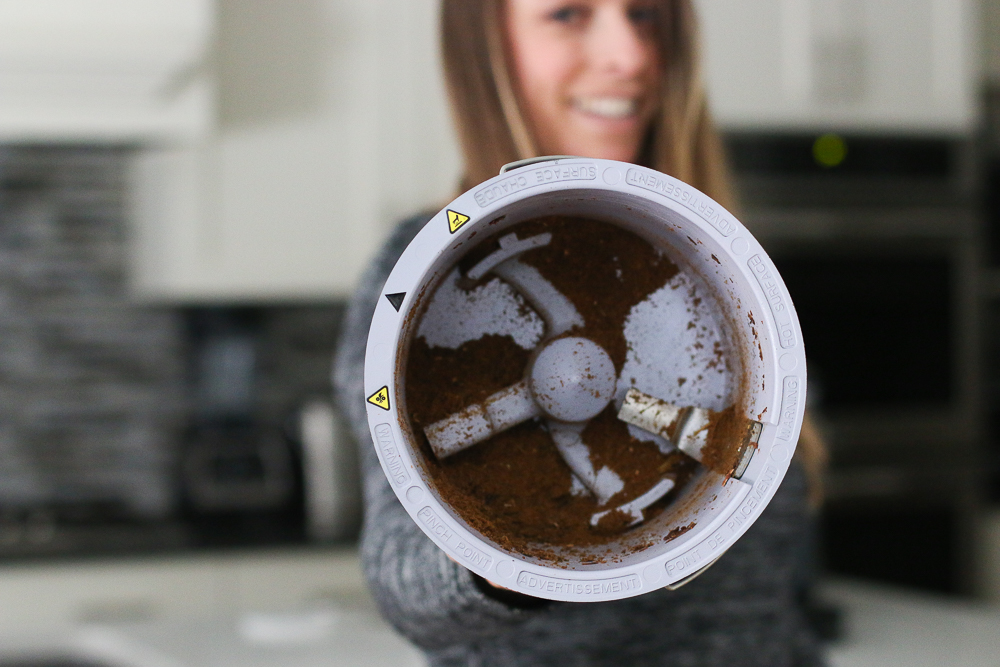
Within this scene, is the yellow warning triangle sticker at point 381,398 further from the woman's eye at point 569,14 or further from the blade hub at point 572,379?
the woman's eye at point 569,14

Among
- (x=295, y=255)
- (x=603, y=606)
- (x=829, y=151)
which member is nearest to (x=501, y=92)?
(x=603, y=606)

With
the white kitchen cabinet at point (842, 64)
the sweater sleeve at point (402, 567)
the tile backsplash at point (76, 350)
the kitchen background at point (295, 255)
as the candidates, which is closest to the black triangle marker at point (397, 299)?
the sweater sleeve at point (402, 567)

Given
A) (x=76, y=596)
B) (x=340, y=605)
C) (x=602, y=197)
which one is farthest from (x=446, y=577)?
(x=76, y=596)

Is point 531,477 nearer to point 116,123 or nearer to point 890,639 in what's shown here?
point 890,639

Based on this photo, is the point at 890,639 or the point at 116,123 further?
the point at 116,123

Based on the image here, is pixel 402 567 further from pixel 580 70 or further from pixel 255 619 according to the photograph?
pixel 255 619
